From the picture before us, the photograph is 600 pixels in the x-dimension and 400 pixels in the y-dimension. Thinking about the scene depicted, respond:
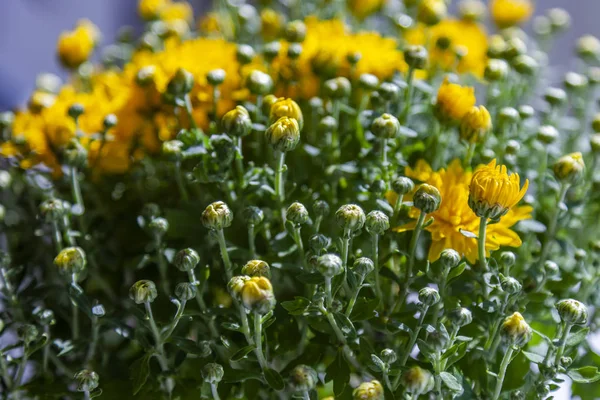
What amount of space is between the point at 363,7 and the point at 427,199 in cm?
40

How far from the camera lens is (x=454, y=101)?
0.59 meters

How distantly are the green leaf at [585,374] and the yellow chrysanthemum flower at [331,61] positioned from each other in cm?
30

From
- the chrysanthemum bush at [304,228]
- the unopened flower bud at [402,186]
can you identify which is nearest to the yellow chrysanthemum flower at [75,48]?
the chrysanthemum bush at [304,228]

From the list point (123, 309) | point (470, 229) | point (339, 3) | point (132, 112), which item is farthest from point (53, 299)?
point (339, 3)

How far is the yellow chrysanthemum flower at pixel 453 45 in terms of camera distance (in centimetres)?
78

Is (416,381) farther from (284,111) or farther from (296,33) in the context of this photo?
(296,33)

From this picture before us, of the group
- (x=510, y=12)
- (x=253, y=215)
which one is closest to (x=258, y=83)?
(x=253, y=215)

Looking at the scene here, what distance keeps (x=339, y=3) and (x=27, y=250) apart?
0.46 meters

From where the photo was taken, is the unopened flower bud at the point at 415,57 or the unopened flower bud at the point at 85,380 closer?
the unopened flower bud at the point at 85,380

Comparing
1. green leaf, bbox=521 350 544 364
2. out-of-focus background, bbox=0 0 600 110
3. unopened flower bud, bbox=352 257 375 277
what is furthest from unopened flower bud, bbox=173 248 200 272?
out-of-focus background, bbox=0 0 600 110

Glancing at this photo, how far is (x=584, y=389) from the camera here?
0.60m

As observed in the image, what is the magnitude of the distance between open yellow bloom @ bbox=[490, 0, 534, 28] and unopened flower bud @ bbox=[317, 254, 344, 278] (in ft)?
1.89

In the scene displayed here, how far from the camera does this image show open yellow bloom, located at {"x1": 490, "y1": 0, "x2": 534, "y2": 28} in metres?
0.91

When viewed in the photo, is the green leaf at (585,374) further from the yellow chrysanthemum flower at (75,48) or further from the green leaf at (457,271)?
the yellow chrysanthemum flower at (75,48)
